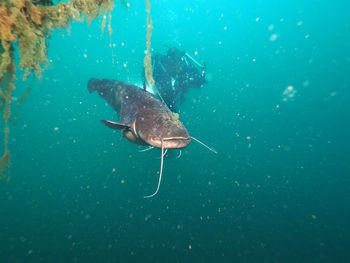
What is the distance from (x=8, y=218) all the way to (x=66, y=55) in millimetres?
77631

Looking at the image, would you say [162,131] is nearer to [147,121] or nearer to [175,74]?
[147,121]

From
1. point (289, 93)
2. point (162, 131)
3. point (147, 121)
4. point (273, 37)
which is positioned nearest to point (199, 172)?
point (147, 121)

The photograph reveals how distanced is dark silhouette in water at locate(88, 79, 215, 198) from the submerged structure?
166 cm

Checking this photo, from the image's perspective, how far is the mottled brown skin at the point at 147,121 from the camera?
284 cm

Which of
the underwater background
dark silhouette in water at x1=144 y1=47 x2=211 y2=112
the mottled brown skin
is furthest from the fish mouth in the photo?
dark silhouette in water at x1=144 y1=47 x2=211 y2=112

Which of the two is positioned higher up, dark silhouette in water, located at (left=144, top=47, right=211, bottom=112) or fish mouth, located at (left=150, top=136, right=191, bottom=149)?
dark silhouette in water, located at (left=144, top=47, right=211, bottom=112)

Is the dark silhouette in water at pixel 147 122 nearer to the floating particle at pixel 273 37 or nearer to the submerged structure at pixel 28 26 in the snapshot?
the submerged structure at pixel 28 26

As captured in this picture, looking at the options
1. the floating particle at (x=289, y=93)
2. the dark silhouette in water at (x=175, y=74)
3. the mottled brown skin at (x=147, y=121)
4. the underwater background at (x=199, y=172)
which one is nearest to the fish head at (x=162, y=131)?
the mottled brown skin at (x=147, y=121)

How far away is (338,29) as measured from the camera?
6406cm

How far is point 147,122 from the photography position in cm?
337

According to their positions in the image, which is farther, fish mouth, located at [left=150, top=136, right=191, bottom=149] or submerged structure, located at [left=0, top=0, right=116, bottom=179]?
fish mouth, located at [left=150, top=136, right=191, bottom=149]

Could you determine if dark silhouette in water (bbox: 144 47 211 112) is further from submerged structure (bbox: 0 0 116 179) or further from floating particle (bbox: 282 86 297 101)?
floating particle (bbox: 282 86 297 101)

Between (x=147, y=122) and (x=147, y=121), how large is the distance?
32mm

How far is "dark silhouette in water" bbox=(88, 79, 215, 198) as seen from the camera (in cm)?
284
